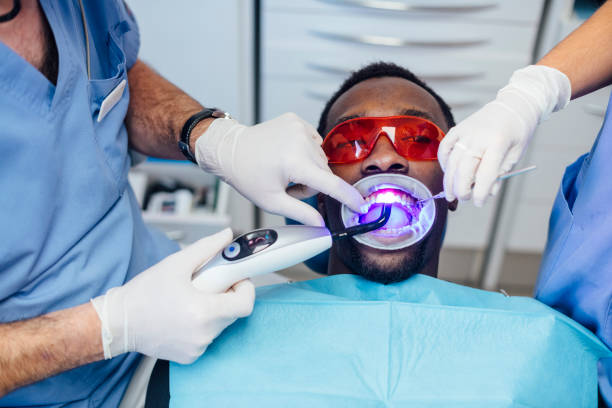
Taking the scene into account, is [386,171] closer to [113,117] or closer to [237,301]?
[237,301]

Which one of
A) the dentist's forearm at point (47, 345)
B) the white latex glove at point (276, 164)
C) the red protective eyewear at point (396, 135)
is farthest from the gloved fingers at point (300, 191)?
the dentist's forearm at point (47, 345)

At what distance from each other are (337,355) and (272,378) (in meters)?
0.13

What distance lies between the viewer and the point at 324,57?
1.82m

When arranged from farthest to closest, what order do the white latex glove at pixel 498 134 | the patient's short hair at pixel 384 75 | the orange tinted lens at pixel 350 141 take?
the patient's short hair at pixel 384 75
the orange tinted lens at pixel 350 141
the white latex glove at pixel 498 134

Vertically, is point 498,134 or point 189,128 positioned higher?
point 498,134

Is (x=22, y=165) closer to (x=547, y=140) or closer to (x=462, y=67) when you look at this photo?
(x=462, y=67)

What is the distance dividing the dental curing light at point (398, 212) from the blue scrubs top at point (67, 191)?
506 millimetres

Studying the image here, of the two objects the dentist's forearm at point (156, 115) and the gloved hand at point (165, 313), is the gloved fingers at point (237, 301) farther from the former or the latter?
the dentist's forearm at point (156, 115)

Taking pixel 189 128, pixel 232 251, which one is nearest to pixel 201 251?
pixel 232 251

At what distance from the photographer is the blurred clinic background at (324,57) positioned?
1.75m

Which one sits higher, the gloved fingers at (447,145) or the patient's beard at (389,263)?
the gloved fingers at (447,145)

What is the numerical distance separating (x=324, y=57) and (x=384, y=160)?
3.20ft

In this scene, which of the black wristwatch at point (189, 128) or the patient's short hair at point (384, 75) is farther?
the patient's short hair at point (384, 75)

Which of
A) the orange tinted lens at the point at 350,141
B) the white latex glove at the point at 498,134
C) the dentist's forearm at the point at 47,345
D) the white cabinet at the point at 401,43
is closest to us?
the dentist's forearm at the point at 47,345
